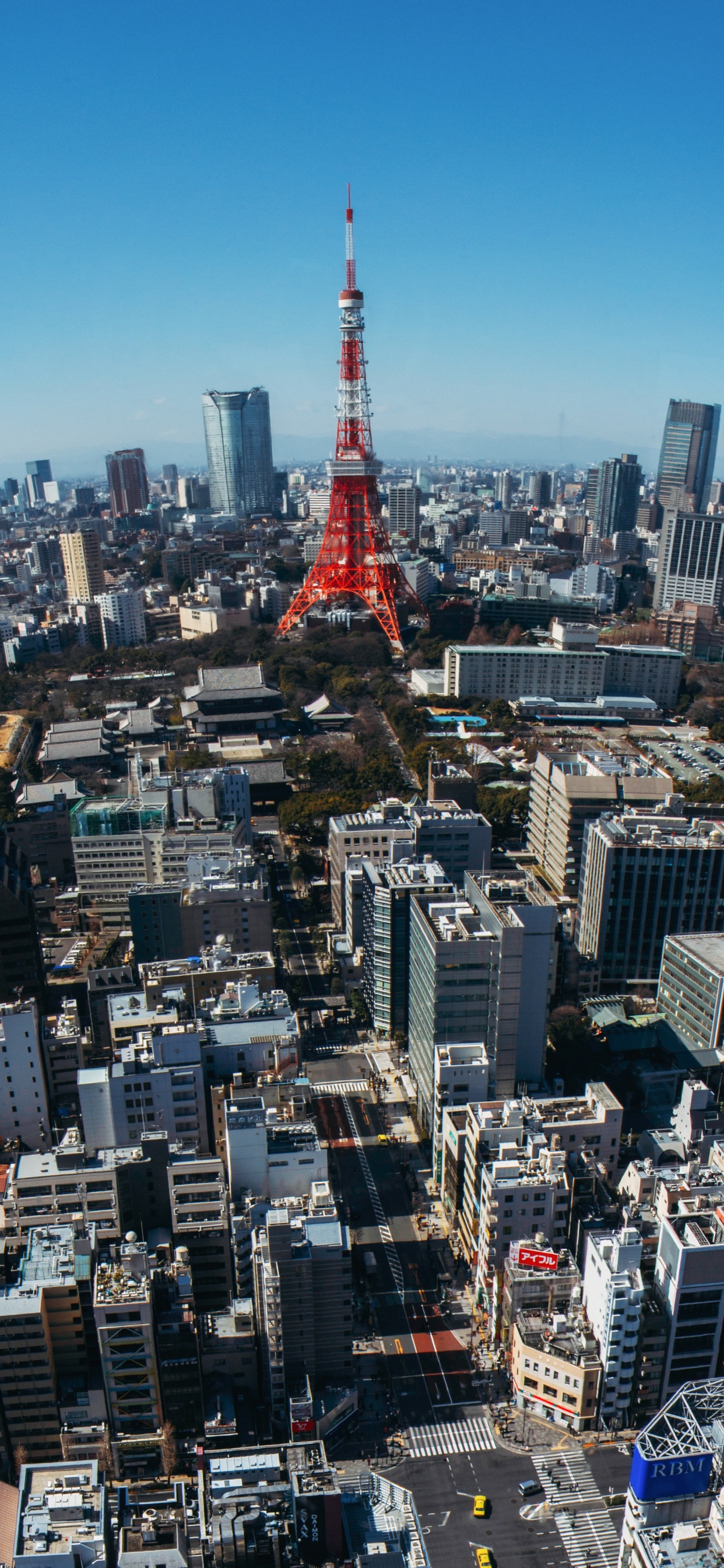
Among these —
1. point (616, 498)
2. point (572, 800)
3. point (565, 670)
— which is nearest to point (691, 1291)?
point (572, 800)

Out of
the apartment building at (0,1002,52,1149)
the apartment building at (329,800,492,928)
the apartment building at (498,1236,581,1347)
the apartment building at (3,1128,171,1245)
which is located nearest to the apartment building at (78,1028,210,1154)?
the apartment building at (3,1128,171,1245)

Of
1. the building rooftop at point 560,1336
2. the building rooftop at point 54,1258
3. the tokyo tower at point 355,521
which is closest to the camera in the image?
the building rooftop at point 54,1258

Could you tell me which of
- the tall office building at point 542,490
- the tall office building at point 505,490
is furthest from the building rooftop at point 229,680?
the tall office building at point 542,490

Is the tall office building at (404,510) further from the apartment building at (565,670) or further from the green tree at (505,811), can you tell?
the green tree at (505,811)

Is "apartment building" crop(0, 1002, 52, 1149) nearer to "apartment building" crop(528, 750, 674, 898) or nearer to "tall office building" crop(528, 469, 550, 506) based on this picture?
"apartment building" crop(528, 750, 674, 898)

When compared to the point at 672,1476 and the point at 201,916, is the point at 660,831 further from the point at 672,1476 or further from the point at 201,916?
the point at 672,1476

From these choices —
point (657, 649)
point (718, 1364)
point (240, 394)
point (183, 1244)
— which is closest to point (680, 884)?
point (718, 1364)
